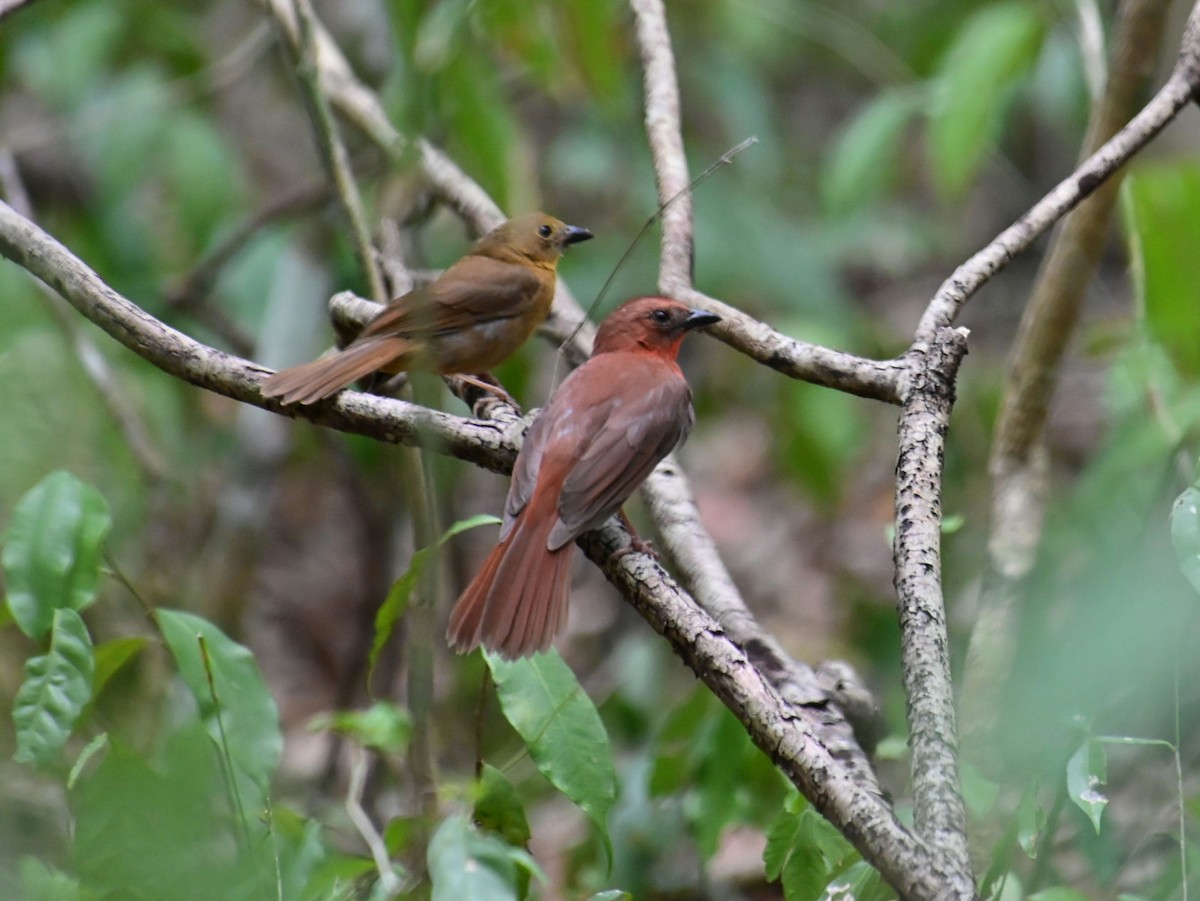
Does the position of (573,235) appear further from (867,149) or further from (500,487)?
(500,487)

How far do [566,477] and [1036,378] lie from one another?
156cm

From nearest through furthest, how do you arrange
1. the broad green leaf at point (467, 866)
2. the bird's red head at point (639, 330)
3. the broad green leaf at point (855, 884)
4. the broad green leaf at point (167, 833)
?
the broad green leaf at point (167, 833)
the broad green leaf at point (467, 866)
the broad green leaf at point (855, 884)
the bird's red head at point (639, 330)

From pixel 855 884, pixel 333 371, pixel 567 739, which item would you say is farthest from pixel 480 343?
pixel 855 884

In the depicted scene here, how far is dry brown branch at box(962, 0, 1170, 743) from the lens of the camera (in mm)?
3424

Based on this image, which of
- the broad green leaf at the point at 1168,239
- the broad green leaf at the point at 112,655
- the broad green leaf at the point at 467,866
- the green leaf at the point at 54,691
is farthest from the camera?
the broad green leaf at the point at 1168,239

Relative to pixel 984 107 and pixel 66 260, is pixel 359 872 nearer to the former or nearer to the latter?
pixel 66 260

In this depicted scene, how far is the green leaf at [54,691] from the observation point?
215 centimetres

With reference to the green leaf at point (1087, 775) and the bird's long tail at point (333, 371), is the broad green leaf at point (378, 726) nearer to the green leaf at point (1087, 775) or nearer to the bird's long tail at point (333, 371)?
the bird's long tail at point (333, 371)

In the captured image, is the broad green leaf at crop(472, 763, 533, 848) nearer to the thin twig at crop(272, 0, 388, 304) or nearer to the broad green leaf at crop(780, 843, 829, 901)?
the broad green leaf at crop(780, 843, 829, 901)

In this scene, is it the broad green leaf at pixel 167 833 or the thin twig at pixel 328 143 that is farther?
the thin twig at pixel 328 143

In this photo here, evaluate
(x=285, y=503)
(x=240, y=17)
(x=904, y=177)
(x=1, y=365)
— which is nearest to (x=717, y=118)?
(x=904, y=177)

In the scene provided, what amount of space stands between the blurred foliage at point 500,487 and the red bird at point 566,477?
0.16m

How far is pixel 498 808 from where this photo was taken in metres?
2.15

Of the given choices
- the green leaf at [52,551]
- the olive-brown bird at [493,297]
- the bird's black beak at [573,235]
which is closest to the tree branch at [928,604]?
the green leaf at [52,551]
